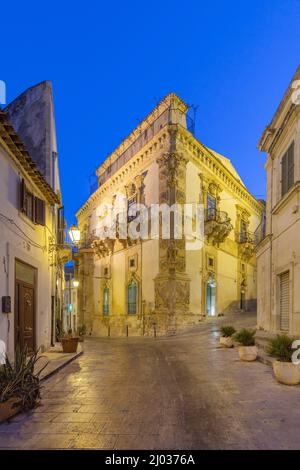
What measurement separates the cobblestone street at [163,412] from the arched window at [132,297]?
601 inches

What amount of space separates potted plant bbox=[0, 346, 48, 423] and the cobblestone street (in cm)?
16

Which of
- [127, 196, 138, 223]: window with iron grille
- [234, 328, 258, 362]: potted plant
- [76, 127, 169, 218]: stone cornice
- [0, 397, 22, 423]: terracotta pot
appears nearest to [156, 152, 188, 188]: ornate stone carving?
[76, 127, 169, 218]: stone cornice

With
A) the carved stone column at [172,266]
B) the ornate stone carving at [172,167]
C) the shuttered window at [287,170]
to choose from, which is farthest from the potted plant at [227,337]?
the ornate stone carving at [172,167]

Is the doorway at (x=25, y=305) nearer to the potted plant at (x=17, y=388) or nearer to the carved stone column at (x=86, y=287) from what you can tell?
the potted plant at (x=17, y=388)

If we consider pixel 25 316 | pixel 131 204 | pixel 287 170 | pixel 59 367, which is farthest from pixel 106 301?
pixel 287 170

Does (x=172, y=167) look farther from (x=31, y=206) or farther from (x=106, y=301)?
(x=106, y=301)

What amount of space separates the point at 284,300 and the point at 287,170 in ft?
15.1

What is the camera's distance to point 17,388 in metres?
5.32

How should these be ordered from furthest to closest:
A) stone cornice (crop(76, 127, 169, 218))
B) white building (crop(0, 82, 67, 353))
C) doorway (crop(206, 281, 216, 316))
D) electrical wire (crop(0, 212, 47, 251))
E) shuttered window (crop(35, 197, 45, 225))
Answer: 1. doorway (crop(206, 281, 216, 316))
2. stone cornice (crop(76, 127, 169, 218))
3. shuttered window (crop(35, 197, 45, 225))
4. electrical wire (crop(0, 212, 47, 251))
5. white building (crop(0, 82, 67, 353))

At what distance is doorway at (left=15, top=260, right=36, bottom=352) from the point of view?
9.86 metres

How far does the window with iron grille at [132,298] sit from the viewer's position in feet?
79.5

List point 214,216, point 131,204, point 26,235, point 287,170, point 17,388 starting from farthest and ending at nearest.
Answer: point 131,204 → point 214,216 → point 287,170 → point 26,235 → point 17,388

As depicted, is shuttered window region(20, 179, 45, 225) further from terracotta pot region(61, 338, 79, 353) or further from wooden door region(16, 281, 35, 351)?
terracotta pot region(61, 338, 79, 353)

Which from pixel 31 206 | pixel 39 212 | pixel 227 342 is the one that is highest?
pixel 31 206
